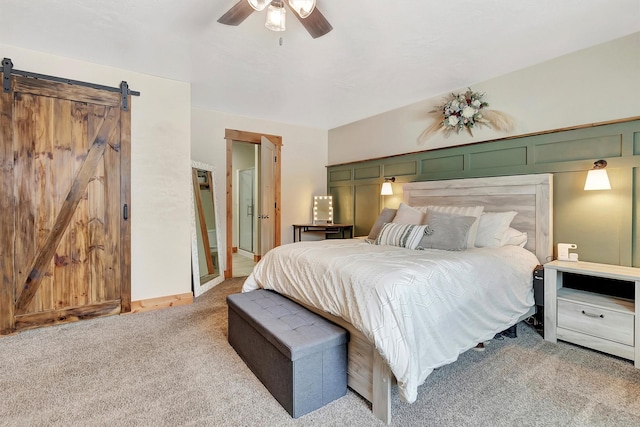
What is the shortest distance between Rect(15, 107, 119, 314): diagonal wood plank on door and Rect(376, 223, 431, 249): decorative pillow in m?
2.93

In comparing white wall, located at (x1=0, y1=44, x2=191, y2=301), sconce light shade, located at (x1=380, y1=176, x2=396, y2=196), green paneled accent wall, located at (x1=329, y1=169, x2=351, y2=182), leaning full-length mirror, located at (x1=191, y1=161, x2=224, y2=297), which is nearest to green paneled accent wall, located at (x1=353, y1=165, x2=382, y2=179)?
green paneled accent wall, located at (x1=329, y1=169, x2=351, y2=182)

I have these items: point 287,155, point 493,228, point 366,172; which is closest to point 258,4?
point 493,228

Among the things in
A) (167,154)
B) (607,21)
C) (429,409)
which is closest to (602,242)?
(607,21)

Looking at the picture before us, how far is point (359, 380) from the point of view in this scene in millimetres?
1800

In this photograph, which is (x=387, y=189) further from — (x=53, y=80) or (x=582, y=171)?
(x=53, y=80)

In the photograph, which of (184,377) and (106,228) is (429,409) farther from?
(106,228)

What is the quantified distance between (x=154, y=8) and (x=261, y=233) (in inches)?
127

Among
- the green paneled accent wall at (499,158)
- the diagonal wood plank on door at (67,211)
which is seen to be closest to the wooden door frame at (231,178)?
the diagonal wood plank on door at (67,211)

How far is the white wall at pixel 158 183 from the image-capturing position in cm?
325

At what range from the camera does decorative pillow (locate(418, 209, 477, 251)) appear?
2664 millimetres

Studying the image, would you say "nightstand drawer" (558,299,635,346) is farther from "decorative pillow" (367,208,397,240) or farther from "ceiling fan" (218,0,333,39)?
"ceiling fan" (218,0,333,39)

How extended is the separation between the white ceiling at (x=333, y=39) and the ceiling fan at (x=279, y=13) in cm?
20

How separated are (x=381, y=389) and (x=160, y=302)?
107 inches

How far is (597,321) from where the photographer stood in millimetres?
2338
